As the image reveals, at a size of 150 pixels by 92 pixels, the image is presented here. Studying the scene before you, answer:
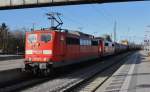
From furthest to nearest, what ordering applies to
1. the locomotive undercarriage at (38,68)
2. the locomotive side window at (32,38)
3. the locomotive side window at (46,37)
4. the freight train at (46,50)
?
the locomotive side window at (32,38), the locomotive side window at (46,37), the freight train at (46,50), the locomotive undercarriage at (38,68)

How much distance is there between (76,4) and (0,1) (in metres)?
6.00

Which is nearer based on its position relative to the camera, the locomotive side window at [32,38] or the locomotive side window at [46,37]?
the locomotive side window at [46,37]

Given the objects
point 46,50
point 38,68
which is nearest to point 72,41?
point 46,50

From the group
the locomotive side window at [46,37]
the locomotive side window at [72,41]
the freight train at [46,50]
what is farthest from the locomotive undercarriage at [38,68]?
the locomotive side window at [72,41]

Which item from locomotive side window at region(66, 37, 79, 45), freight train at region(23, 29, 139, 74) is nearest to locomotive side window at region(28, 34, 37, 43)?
freight train at region(23, 29, 139, 74)

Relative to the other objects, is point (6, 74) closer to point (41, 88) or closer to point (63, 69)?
point (41, 88)

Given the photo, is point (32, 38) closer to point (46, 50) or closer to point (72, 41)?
point (46, 50)

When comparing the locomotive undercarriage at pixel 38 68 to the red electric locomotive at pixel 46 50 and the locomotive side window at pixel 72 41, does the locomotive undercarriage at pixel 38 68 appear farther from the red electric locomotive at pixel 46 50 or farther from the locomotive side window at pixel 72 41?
the locomotive side window at pixel 72 41

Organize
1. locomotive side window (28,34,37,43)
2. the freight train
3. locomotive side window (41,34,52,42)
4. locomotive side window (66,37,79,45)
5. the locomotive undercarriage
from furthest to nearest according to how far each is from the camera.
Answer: locomotive side window (66,37,79,45)
locomotive side window (28,34,37,43)
locomotive side window (41,34,52,42)
the freight train
the locomotive undercarriage

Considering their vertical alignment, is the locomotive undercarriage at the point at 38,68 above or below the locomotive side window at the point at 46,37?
below

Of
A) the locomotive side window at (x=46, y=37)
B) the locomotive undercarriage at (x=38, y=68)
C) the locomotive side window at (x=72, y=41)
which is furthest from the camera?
the locomotive side window at (x=72, y=41)

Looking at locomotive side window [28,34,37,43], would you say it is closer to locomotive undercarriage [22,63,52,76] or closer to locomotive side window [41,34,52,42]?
locomotive side window [41,34,52,42]

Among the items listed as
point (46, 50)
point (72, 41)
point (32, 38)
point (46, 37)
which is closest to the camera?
point (46, 50)

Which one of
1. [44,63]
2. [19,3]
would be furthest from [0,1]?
[44,63]
